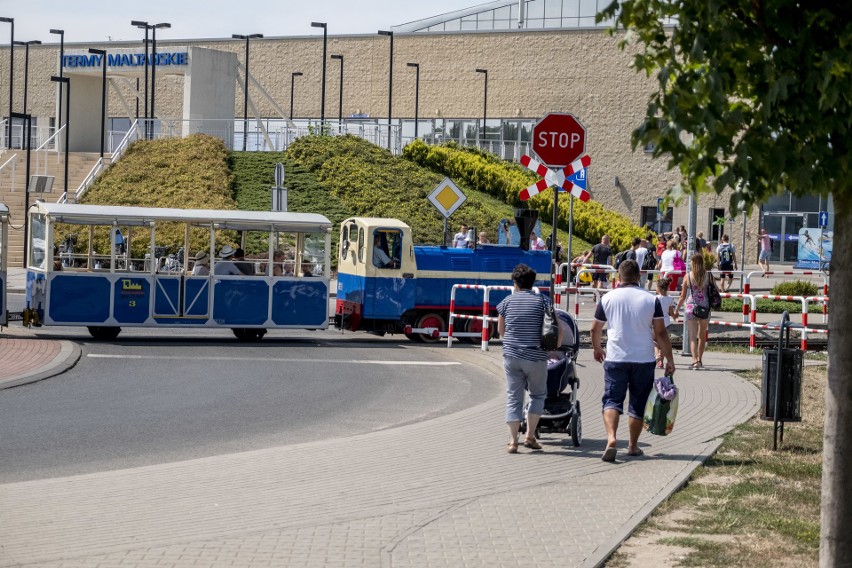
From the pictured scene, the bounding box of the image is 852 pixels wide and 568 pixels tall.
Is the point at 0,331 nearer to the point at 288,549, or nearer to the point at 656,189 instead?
the point at 288,549

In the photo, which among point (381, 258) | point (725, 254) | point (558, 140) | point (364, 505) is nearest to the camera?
point (364, 505)

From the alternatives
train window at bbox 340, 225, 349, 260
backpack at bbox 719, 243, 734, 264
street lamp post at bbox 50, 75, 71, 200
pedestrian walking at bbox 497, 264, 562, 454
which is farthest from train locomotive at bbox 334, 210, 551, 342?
street lamp post at bbox 50, 75, 71, 200

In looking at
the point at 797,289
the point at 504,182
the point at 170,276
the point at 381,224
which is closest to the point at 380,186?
the point at 504,182

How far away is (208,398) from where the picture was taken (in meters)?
15.2

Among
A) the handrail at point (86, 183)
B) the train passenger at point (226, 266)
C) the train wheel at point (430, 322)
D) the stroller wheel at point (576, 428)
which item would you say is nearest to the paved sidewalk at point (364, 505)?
the stroller wheel at point (576, 428)

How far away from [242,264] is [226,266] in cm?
33

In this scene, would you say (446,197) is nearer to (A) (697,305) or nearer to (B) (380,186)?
(A) (697,305)

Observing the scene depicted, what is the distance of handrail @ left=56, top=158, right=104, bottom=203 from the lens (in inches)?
1829

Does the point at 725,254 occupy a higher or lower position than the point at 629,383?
higher

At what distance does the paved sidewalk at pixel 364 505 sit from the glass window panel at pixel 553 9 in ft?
205

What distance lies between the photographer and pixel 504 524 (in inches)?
323

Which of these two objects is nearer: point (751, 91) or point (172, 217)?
point (751, 91)

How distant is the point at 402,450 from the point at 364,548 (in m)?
3.62

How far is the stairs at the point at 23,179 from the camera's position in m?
44.2
